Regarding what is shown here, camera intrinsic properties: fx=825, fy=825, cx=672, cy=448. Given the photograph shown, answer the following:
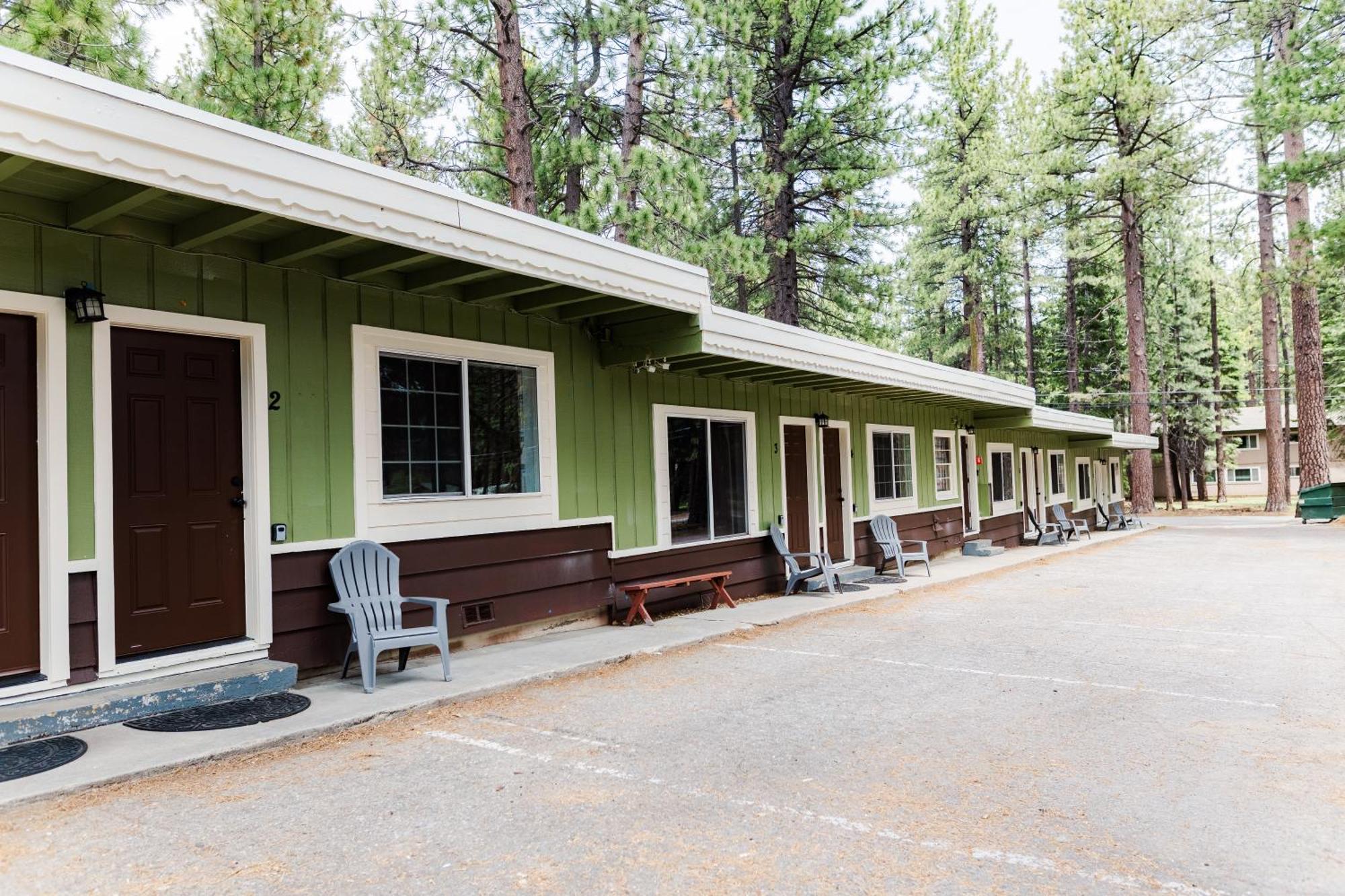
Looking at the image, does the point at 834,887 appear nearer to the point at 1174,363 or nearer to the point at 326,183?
the point at 326,183

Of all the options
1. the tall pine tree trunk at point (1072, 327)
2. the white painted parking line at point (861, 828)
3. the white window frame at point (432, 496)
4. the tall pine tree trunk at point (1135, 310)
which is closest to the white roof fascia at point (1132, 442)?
the tall pine tree trunk at point (1135, 310)

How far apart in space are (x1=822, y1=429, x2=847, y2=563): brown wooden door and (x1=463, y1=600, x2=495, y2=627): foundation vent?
567cm

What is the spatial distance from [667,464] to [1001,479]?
34.8ft

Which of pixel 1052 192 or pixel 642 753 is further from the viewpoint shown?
pixel 1052 192

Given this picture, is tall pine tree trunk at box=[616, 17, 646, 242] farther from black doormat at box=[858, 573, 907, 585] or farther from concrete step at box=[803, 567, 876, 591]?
black doormat at box=[858, 573, 907, 585]

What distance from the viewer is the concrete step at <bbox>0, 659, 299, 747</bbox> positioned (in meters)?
3.72

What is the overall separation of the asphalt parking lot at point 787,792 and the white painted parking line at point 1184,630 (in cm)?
66

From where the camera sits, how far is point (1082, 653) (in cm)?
604

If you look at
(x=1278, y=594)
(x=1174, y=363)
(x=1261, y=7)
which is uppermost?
(x=1261, y=7)

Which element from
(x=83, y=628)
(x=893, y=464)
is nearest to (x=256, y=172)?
(x=83, y=628)

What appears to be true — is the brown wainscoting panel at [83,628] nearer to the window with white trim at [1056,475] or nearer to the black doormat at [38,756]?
the black doormat at [38,756]

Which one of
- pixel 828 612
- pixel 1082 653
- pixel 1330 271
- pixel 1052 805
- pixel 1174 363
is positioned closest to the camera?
pixel 1052 805

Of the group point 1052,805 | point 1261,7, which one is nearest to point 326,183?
point 1052,805

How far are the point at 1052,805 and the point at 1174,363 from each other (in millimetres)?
31912
